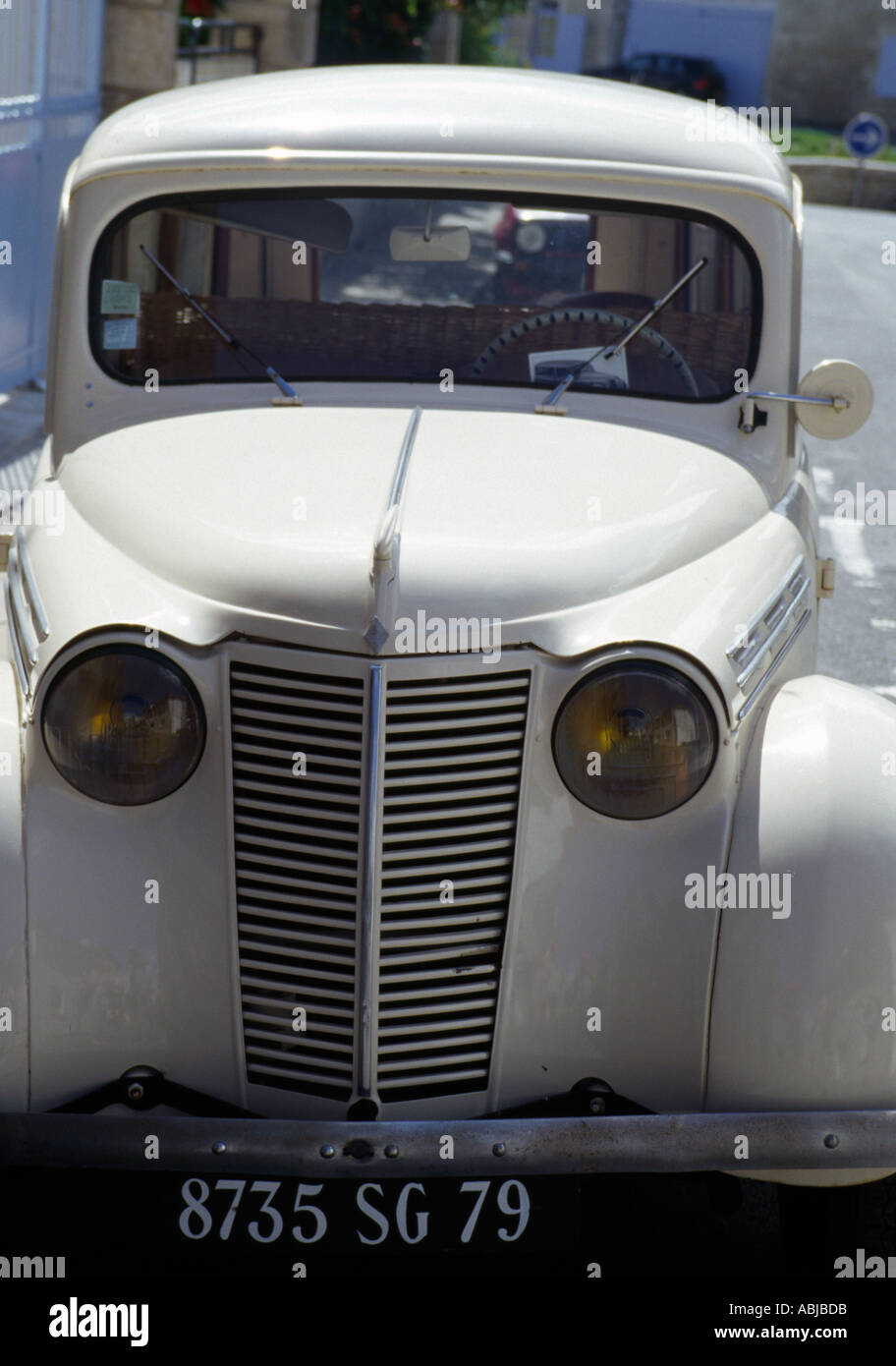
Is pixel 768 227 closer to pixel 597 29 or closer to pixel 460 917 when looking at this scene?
pixel 460 917

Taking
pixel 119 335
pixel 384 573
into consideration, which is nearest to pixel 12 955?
pixel 384 573

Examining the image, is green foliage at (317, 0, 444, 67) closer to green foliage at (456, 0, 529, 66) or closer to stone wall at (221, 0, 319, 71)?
green foliage at (456, 0, 529, 66)

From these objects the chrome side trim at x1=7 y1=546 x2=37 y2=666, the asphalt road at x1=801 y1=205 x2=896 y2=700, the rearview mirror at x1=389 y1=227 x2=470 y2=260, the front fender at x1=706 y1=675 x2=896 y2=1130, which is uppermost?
the rearview mirror at x1=389 y1=227 x2=470 y2=260

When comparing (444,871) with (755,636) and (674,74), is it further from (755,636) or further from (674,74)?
(674,74)

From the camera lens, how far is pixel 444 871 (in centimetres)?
259

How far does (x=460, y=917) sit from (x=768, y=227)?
1735mm

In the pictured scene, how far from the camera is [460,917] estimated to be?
2.62 meters

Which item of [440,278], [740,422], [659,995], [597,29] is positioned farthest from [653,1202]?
[597,29]

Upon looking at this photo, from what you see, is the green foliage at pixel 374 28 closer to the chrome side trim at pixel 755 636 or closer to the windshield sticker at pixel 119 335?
the windshield sticker at pixel 119 335

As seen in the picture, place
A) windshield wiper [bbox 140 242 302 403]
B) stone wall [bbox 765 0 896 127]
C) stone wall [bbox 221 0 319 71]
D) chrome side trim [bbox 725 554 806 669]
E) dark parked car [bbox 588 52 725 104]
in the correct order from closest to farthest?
chrome side trim [bbox 725 554 806 669]
windshield wiper [bbox 140 242 302 403]
stone wall [bbox 221 0 319 71]
dark parked car [bbox 588 52 725 104]
stone wall [bbox 765 0 896 127]

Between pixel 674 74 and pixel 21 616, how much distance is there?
138 ft

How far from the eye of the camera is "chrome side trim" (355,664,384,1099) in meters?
2.51

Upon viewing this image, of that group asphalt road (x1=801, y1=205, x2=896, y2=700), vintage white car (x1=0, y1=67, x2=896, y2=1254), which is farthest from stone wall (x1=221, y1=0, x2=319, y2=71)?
vintage white car (x1=0, y1=67, x2=896, y2=1254)

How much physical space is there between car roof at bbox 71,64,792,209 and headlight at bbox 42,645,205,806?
1378 mm
